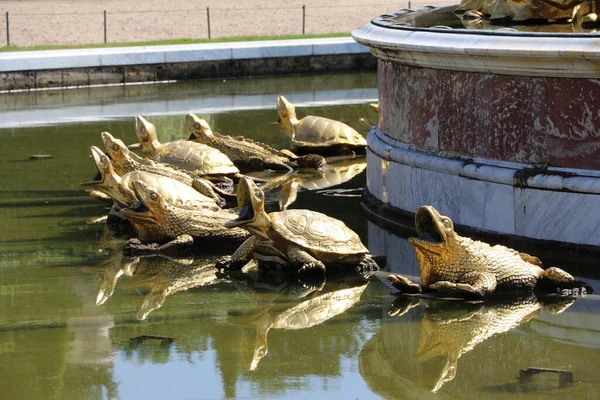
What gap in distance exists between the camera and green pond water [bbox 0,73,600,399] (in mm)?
5789

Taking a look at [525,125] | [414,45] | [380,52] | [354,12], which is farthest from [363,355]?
[354,12]

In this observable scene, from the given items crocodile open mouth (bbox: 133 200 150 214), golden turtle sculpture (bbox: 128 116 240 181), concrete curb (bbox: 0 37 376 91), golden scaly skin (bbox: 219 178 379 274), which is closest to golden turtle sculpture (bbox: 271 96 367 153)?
golden turtle sculpture (bbox: 128 116 240 181)

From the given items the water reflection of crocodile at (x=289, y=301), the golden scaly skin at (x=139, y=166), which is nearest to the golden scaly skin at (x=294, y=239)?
the water reflection of crocodile at (x=289, y=301)

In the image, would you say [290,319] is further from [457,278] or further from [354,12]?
[354,12]

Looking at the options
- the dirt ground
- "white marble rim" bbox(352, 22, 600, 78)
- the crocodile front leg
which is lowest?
the crocodile front leg

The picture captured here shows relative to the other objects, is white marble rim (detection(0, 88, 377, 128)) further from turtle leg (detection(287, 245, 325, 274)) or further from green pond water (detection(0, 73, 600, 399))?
turtle leg (detection(287, 245, 325, 274))

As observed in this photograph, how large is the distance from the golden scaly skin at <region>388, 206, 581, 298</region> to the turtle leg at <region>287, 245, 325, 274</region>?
57 cm

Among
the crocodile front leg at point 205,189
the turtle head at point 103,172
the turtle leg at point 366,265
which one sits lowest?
the turtle leg at point 366,265

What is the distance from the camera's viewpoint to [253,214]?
7.72 metres

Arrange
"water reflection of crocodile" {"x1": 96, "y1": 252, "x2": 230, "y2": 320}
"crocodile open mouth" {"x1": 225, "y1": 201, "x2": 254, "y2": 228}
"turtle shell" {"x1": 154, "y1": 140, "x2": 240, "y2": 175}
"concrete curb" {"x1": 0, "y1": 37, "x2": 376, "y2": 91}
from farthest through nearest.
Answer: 1. "concrete curb" {"x1": 0, "y1": 37, "x2": 376, "y2": 91}
2. "turtle shell" {"x1": 154, "y1": 140, "x2": 240, "y2": 175}
3. "crocodile open mouth" {"x1": 225, "y1": 201, "x2": 254, "y2": 228}
4. "water reflection of crocodile" {"x1": 96, "y1": 252, "x2": 230, "y2": 320}

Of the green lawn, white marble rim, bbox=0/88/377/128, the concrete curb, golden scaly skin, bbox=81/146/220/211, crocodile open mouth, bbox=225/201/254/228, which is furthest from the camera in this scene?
the green lawn

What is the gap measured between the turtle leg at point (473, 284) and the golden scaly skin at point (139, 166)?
3.10 m

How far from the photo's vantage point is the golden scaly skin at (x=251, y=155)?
459 inches

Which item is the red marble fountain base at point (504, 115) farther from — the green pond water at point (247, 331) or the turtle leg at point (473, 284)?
the turtle leg at point (473, 284)
